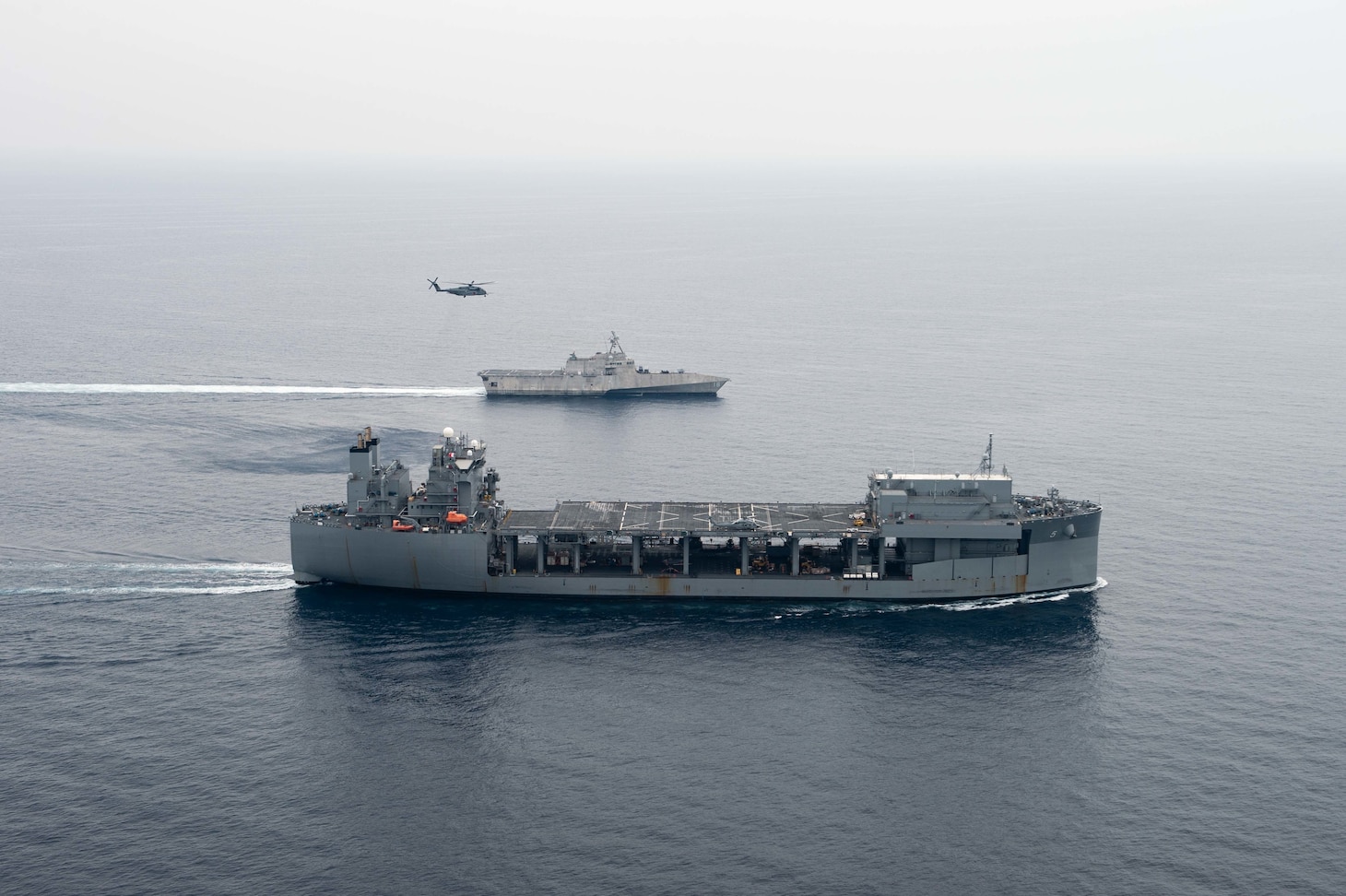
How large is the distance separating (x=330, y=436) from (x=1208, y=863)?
96.8m

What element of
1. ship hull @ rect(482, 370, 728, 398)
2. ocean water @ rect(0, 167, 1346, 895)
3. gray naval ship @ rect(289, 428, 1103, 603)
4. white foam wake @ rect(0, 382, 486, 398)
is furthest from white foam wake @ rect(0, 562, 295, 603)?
ship hull @ rect(482, 370, 728, 398)

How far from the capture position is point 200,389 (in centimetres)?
15588

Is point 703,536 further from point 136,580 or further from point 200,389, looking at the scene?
point 200,389

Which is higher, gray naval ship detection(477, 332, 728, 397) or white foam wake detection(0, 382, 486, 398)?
gray naval ship detection(477, 332, 728, 397)

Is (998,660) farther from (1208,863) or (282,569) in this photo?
(282,569)

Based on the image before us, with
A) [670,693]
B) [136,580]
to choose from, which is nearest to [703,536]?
[670,693]

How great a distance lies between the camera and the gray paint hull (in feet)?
317

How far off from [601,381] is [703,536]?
212 feet

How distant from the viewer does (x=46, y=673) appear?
269 feet

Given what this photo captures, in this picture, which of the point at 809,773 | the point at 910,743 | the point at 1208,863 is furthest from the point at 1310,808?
the point at 809,773

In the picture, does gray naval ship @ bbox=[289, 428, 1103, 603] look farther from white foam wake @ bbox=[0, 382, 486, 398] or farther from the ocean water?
white foam wake @ bbox=[0, 382, 486, 398]

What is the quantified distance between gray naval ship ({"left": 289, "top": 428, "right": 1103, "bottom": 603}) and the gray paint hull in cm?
9

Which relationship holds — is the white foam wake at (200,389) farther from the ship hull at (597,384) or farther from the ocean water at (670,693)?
the ocean water at (670,693)

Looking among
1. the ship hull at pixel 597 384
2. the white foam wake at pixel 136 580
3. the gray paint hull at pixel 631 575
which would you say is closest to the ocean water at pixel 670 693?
the white foam wake at pixel 136 580
